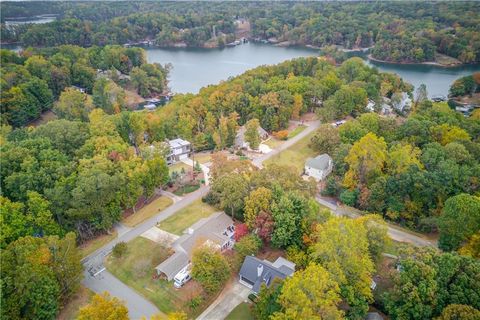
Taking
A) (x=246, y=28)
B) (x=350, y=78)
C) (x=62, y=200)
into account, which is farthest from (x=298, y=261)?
(x=246, y=28)

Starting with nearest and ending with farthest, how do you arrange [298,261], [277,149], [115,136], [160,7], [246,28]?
1. [298,261]
2. [115,136]
3. [277,149]
4. [246,28]
5. [160,7]

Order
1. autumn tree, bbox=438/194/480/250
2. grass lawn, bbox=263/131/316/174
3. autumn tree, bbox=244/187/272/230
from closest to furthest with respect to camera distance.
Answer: autumn tree, bbox=438/194/480/250 → autumn tree, bbox=244/187/272/230 → grass lawn, bbox=263/131/316/174

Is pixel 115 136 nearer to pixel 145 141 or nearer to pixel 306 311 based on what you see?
pixel 145 141

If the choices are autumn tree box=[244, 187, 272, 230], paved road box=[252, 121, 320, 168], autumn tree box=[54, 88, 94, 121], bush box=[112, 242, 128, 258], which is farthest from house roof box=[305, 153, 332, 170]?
autumn tree box=[54, 88, 94, 121]

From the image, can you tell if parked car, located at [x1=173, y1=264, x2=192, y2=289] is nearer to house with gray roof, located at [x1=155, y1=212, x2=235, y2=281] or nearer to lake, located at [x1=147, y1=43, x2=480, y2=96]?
house with gray roof, located at [x1=155, y1=212, x2=235, y2=281]

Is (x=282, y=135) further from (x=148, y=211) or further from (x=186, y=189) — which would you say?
(x=148, y=211)

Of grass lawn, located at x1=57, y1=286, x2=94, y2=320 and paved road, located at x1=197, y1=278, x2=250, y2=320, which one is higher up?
grass lawn, located at x1=57, y1=286, x2=94, y2=320

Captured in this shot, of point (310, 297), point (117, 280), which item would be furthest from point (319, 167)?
point (117, 280)
